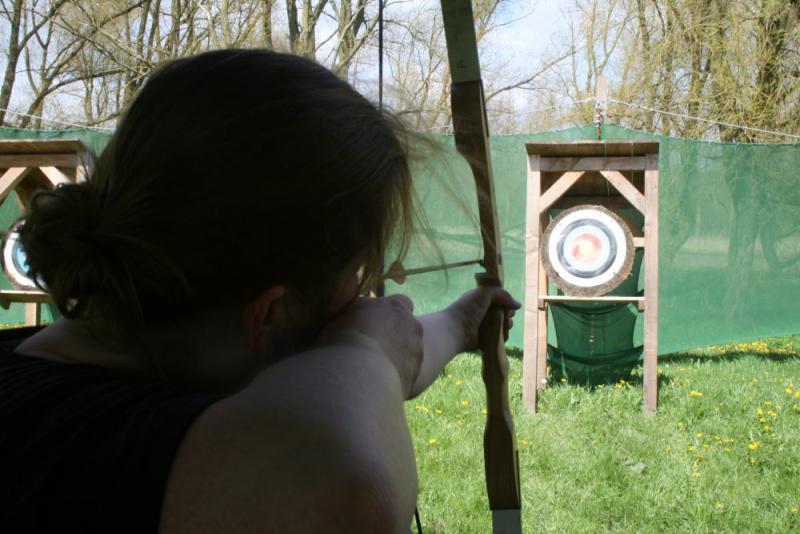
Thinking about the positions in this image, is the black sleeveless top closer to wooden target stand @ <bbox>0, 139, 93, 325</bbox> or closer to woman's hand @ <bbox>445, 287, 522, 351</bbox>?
woman's hand @ <bbox>445, 287, 522, 351</bbox>

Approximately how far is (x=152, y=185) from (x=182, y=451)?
175 mm

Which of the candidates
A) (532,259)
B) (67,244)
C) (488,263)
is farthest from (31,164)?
(67,244)

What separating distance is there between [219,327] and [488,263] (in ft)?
2.26

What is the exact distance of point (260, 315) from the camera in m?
0.51

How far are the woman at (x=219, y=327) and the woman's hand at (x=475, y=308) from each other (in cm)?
47

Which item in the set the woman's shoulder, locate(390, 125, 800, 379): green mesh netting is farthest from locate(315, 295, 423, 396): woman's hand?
locate(390, 125, 800, 379): green mesh netting

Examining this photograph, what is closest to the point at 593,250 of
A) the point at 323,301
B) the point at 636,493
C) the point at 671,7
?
the point at 636,493

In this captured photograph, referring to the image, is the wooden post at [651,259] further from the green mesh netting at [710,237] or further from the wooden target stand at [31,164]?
the wooden target stand at [31,164]

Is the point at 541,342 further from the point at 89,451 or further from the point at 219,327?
the point at 89,451

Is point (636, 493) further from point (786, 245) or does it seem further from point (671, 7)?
point (671, 7)

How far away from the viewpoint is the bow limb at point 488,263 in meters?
1.05

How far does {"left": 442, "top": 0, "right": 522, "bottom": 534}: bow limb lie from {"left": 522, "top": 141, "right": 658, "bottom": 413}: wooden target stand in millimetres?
1940

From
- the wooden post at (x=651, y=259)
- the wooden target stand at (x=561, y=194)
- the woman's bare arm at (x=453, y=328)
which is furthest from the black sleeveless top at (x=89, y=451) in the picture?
the wooden post at (x=651, y=259)

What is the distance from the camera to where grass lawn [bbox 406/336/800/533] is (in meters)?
2.02
